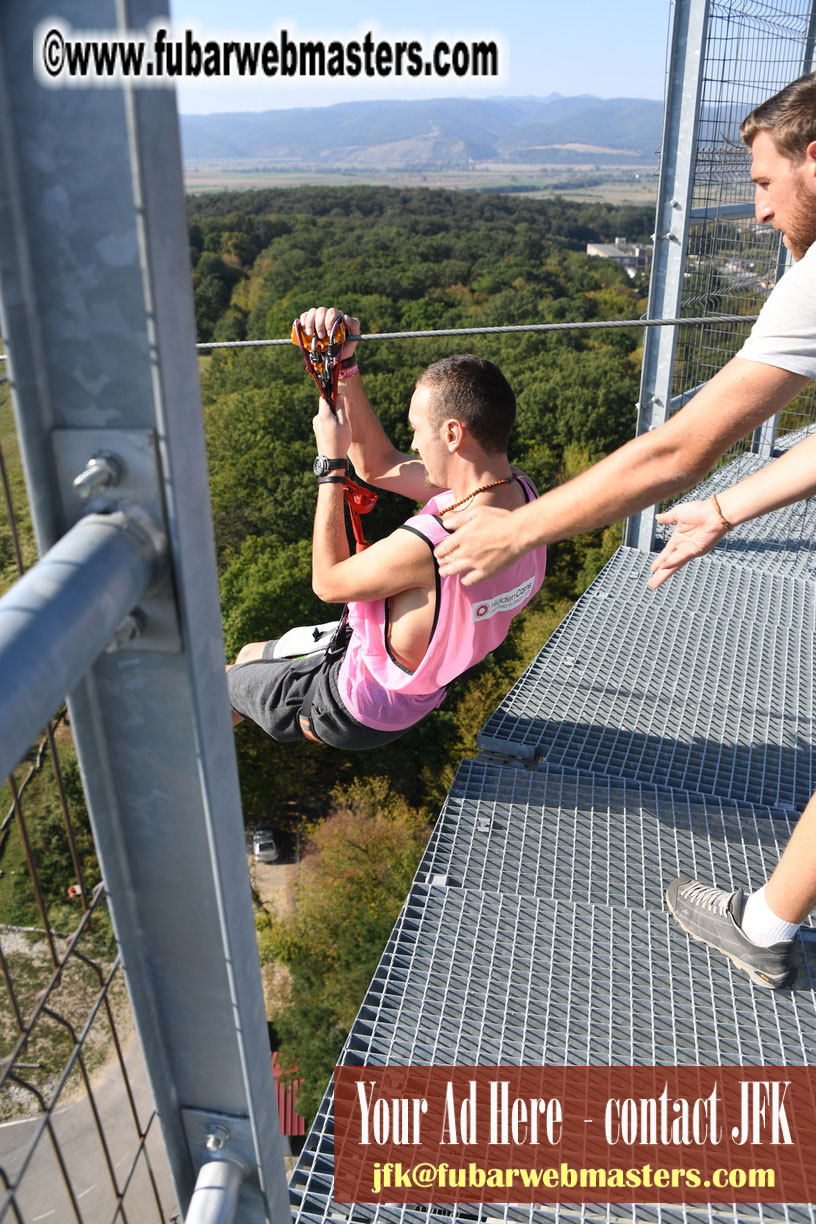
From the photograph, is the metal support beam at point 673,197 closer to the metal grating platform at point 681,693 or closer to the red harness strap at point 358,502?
the metal grating platform at point 681,693

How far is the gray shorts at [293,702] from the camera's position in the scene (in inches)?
146

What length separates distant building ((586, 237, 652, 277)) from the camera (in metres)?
78.2

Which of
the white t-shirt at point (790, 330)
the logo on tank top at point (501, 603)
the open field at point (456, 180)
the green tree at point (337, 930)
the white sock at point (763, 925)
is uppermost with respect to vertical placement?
the open field at point (456, 180)

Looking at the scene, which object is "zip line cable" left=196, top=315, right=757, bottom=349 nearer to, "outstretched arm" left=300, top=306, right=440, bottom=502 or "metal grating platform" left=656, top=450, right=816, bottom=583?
"outstretched arm" left=300, top=306, right=440, bottom=502

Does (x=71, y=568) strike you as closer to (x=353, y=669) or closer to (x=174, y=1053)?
(x=174, y=1053)

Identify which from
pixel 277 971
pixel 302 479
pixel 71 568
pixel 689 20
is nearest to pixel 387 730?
pixel 71 568

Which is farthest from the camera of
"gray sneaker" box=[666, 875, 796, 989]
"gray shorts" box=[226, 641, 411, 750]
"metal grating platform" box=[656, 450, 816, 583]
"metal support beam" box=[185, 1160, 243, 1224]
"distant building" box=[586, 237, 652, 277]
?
"distant building" box=[586, 237, 652, 277]

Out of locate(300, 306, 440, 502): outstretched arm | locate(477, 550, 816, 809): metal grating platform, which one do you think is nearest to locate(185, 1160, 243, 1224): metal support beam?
locate(300, 306, 440, 502): outstretched arm

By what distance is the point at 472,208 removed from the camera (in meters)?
80.7

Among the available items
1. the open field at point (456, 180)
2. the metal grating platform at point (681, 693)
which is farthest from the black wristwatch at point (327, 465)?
the open field at point (456, 180)

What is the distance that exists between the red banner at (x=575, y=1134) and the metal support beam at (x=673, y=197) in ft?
16.5

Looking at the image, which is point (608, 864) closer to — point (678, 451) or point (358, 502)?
point (358, 502)

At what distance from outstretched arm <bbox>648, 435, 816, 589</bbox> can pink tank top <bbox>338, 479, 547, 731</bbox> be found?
18.0 inches

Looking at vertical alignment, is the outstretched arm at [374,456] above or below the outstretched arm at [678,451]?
below
